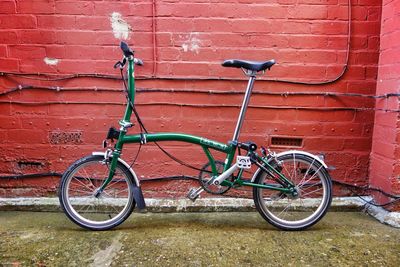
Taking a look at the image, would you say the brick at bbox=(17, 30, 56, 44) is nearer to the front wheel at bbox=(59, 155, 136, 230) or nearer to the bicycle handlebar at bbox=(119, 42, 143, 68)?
the bicycle handlebar at bbox=(119, 42, 143, 68)

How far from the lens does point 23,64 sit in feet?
10.7

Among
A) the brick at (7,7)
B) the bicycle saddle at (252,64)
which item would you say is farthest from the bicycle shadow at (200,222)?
the brick at (7,7)

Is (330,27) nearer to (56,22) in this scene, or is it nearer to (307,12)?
(307,12)

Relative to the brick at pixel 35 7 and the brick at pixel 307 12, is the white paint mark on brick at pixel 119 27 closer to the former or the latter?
the brick at pixel 35 7

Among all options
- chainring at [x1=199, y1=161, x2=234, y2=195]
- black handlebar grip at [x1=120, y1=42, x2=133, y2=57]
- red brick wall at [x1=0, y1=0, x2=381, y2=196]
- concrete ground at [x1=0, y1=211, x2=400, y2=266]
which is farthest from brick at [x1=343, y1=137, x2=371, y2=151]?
black handlebar grip at [x1=120, y1=42, x2=133, y2=57]

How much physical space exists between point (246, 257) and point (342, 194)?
148cm

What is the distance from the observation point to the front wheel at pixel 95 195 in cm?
292

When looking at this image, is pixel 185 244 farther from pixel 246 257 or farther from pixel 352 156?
pixel 352 156

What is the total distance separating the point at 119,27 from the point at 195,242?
205 centimetres

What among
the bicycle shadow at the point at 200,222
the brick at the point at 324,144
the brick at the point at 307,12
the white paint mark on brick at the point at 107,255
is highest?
the brick at the point at 307,12

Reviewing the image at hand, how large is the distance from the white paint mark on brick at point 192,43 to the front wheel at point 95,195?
4.09 ft

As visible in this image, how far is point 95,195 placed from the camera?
2996mm

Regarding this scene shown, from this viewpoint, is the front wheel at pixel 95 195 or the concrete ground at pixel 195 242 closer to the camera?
the concrete ground at pixel 195 242

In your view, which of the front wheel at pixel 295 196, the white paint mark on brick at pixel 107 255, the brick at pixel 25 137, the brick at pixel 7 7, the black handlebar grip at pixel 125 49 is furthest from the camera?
the brick at pixel 25 137
